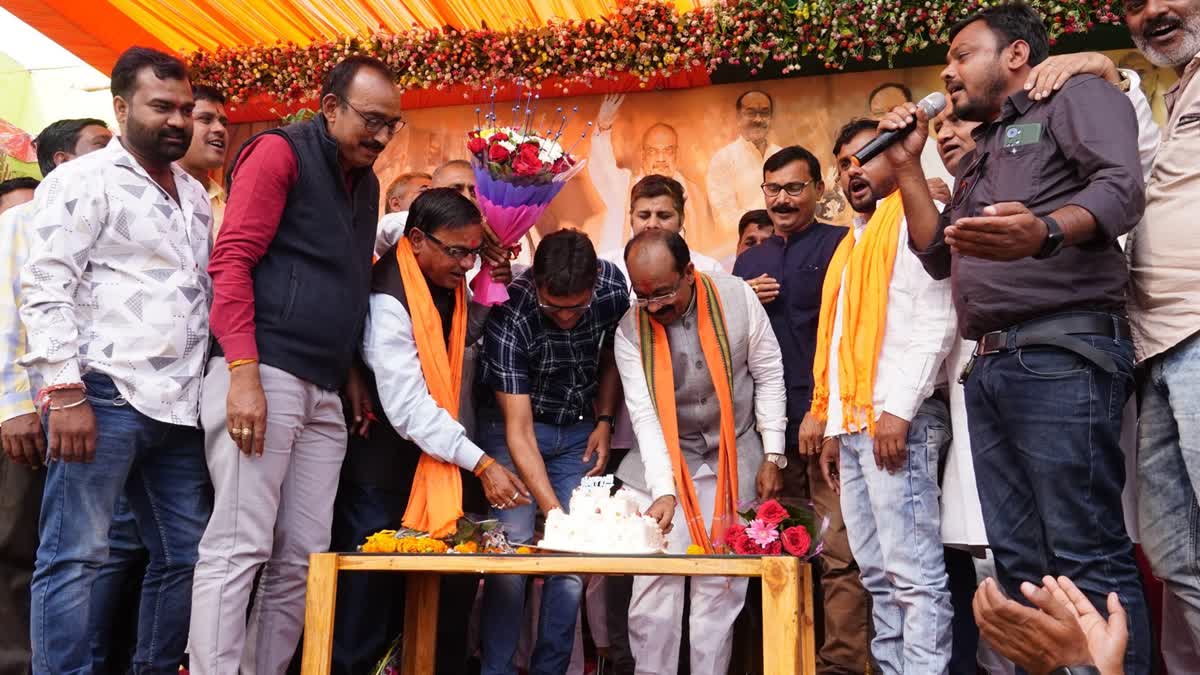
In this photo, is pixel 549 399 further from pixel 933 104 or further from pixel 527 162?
pixel 933 104

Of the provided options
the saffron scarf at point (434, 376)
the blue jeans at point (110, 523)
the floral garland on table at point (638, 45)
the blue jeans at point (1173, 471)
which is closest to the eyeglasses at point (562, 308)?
the saffron scarf at point (434, 376)

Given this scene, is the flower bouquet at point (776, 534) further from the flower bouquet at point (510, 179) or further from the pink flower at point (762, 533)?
the flower bouquet at point (510, 179)

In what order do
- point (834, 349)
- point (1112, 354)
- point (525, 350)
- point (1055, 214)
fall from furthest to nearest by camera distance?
point (525, 350), point (834, 349), point (1112, 354), point (1055, 214)

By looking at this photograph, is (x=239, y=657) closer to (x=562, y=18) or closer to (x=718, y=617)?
(x=718, y=617)

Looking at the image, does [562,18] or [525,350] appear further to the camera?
[562,18]

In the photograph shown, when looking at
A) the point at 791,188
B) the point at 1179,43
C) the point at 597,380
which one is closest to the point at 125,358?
the point at 597,380

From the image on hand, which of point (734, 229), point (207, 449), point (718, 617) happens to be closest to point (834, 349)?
point (718, 617)

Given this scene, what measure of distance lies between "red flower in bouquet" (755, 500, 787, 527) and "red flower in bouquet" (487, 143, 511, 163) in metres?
1.56

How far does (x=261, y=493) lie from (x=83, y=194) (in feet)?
3.28

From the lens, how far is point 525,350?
406 cm

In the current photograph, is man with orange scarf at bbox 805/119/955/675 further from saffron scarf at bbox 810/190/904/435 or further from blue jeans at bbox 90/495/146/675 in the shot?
blue jeans at bbox 90/495/146/675

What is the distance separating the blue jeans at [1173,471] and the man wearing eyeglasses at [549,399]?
6.26 feet

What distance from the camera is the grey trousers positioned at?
3.07 meters

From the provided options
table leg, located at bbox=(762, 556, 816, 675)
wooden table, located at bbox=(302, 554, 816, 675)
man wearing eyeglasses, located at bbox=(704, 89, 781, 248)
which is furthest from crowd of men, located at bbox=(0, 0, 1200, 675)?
man wearing eyeglasses, located at bbox=(704, 89, 781, 248)
